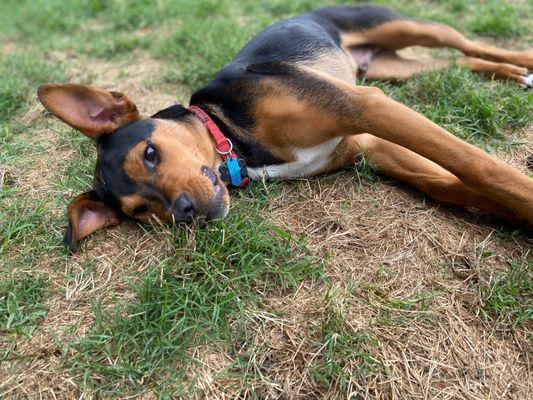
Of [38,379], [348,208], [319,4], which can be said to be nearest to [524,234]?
[348,208]

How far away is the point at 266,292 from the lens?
3.65 meters

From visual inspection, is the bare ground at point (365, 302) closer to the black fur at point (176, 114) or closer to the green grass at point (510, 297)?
the green grass at point (510, 297)

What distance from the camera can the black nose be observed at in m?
3.82

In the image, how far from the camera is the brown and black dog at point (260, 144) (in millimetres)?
3852

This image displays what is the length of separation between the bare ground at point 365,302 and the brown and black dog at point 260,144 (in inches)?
9.1

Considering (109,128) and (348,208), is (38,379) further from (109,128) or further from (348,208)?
(348,208)

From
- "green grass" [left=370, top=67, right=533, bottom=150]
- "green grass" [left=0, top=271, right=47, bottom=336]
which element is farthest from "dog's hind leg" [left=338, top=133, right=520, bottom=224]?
"green grass" [left=0, top=271, right=47, bottom=336]

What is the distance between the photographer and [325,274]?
377 centimetres

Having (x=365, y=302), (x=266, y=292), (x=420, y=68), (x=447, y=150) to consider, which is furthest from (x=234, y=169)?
(x=420, y=68)

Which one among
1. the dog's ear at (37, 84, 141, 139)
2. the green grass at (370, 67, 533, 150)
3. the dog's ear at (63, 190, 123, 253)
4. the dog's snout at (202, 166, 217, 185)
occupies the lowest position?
the green grass at (370, 67, 533, 150)

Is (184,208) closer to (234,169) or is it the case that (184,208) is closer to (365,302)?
(234,169)

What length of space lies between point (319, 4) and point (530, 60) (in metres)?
4.03

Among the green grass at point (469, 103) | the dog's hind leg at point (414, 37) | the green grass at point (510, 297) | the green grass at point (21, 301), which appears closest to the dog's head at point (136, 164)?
the green grass at point (21, 301)

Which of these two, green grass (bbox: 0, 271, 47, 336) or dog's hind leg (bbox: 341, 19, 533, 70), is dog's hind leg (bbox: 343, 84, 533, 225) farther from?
dog's hind leg (bbox: 341, 19, 533, 70)
